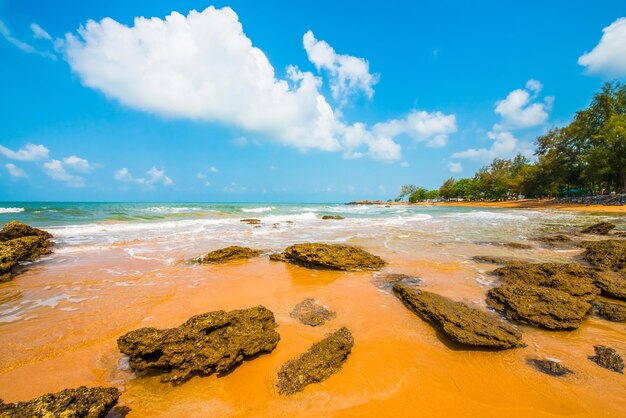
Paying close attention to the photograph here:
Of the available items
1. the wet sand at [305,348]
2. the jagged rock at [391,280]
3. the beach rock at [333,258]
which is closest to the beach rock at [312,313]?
the wet sand at [305,348]

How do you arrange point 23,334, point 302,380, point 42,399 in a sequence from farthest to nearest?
point 23,334 < point 302,380 < point 42,399

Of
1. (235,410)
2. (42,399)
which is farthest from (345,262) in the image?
(42,399)

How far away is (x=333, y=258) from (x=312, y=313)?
2910 mm

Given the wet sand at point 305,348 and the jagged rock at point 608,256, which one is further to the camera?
→ the jagged rock at point 608,256

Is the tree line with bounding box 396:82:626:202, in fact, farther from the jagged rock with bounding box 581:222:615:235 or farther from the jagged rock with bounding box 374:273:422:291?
the jagged rock with bounding box 374:273:422:291

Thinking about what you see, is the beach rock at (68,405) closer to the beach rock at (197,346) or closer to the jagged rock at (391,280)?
the beach rock at (197,346)

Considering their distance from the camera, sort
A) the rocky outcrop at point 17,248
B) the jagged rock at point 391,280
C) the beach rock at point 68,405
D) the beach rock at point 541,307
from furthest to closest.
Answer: the rocky outcrop at point 17,248 < the jagged rock at point 391,280 < the beach rock at point 541,307 < the beach rock at point 68,405

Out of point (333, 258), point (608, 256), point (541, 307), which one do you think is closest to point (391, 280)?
point (333, 258)

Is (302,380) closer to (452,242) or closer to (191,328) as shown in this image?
(191,328)

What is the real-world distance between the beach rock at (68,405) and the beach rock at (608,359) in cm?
501

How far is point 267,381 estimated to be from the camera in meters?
2.76

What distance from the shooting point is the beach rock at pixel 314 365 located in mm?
2656

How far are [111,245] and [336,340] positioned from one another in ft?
35.5

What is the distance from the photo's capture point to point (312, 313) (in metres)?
4.28
